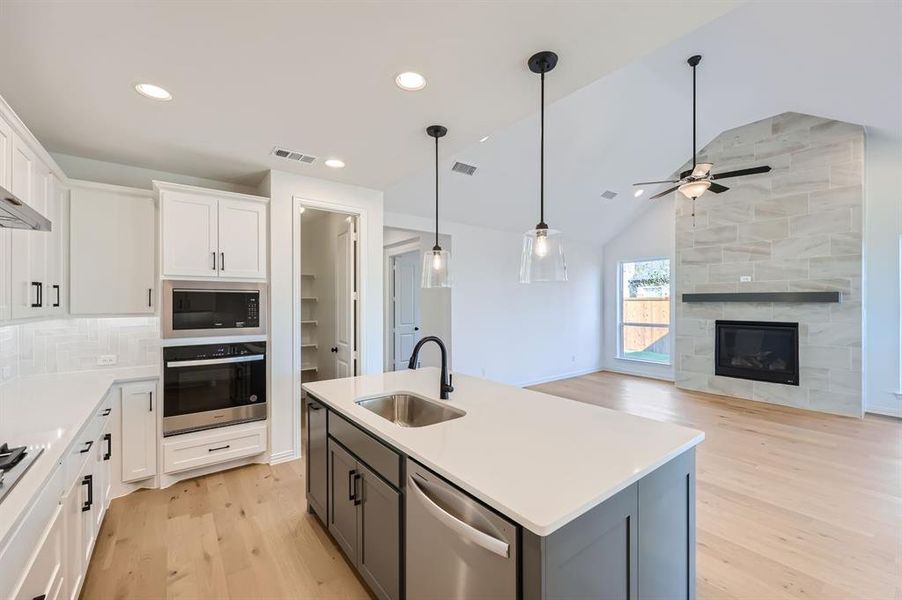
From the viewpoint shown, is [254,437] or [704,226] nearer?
[254,437]

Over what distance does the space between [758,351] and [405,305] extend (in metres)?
5.46

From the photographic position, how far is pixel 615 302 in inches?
296

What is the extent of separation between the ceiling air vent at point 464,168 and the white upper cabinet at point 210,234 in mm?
2209

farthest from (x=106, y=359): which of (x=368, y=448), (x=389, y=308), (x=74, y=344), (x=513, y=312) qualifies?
(x=513, y=312)

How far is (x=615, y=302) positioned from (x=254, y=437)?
21.9 feet

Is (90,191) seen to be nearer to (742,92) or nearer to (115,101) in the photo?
(115,101)

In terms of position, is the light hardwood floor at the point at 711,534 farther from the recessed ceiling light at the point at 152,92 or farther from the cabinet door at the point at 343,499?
the recessed ceiling light at the point at 152,92

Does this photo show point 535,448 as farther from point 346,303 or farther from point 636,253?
point 636,253

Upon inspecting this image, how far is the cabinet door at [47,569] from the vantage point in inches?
44.9

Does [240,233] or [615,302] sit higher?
[240,233]

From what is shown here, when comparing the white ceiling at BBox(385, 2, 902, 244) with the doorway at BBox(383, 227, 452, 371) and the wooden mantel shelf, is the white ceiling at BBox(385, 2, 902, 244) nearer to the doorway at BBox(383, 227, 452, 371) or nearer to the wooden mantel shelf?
the doorway at BBox(383, 227, 452, 371)

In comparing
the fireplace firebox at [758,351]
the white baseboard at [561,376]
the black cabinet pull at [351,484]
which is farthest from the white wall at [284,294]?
the fireplace firebox at [758,351]

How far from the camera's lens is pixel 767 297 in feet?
17.4

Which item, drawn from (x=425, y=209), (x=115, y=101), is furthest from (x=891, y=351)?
(x=115, y=101)
